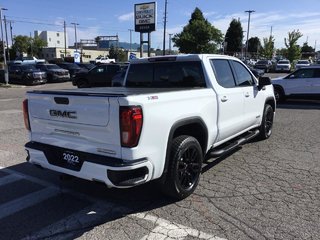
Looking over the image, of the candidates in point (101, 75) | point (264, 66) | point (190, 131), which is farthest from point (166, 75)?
point (264, 66)

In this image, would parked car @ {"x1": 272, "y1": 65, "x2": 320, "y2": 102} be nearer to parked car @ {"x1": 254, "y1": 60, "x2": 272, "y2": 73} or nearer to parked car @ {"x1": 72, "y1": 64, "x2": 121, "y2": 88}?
parked car @ {"x1": 72, "y1": 64, "x2": 121, "y2": 88}

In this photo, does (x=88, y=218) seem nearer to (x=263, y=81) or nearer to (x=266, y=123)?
(x=263, y=81)

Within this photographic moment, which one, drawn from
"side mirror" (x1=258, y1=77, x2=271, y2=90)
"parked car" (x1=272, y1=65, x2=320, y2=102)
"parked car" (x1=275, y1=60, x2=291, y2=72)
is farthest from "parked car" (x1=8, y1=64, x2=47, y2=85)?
"parked car" (x1=275, y1=60, x2=291, y2=72)

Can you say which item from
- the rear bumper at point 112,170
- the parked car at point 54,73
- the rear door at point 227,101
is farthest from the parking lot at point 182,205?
the parked car at point 54,73

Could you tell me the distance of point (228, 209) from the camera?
13.8ft

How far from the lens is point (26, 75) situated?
26297mm

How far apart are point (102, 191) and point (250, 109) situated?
A: 3.14 metres

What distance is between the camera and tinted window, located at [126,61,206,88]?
17.4 feet

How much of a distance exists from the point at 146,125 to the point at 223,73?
2.39m

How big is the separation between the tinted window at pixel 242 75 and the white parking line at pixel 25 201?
3.53m

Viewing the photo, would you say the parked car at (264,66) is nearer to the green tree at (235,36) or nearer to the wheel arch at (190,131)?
the wheel arch at (190,131)

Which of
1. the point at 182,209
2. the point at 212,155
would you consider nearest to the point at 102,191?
the point at 182,209

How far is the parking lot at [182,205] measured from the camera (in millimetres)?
3719

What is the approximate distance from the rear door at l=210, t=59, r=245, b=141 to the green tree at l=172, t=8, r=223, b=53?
51945 millimetres
